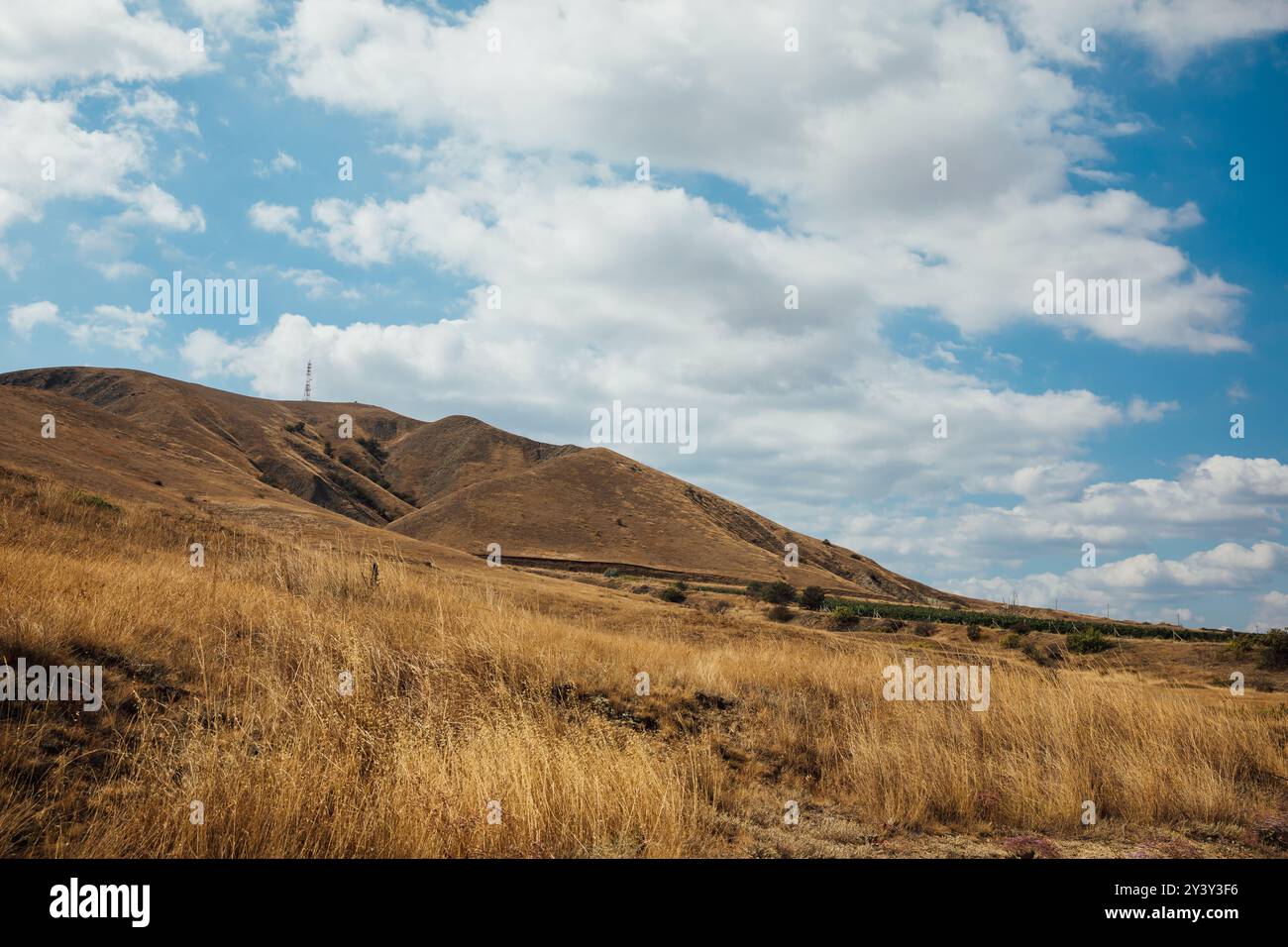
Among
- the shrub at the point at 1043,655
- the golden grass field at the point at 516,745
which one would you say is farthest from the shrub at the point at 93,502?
the shrub at the point at 1043,655

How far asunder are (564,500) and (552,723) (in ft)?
359

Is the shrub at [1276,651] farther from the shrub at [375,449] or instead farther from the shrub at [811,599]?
the shrub at [375,449]

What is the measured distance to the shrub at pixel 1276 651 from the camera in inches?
1390

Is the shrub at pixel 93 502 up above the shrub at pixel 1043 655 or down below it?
above

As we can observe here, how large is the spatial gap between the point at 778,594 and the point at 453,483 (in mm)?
91739

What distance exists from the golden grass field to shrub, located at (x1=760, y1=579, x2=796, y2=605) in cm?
5058

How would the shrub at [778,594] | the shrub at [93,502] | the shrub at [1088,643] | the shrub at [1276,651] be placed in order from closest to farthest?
the shrub at [93,502] < the shrub at [1276,651] < the shrub at [1088,643] < the shrub at [778,594]

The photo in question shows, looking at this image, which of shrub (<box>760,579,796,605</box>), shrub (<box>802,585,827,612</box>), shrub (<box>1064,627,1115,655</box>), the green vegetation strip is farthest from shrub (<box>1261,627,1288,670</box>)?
shrub (<box>760,579,796,605</box>)

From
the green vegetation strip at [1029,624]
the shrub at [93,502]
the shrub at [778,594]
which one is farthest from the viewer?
the shrub at [778,594]

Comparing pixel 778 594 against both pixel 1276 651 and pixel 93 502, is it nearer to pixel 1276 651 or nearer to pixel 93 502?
pixel 1276 651

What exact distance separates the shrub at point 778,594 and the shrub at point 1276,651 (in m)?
30.9

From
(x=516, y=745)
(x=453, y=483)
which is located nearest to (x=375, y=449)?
(x=453, y=483)
